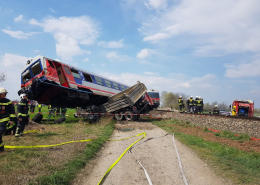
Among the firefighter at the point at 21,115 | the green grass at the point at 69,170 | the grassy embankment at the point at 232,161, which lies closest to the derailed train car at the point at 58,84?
the firefighter at the point at 21,115

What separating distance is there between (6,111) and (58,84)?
5.22 m

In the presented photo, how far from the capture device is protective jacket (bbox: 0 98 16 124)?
17.1 feet

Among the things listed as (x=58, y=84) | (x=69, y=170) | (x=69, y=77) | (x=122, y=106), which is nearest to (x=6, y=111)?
(x=69, y=170)

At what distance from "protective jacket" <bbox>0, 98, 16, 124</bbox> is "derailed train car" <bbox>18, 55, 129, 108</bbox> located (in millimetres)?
4502

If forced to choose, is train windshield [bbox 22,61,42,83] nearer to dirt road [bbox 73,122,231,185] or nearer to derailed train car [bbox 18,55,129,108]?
derailed train car [bbox 18,55,129,108]

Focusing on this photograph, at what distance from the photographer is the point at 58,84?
10.5 metres

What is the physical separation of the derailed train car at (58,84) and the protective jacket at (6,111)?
450 cm

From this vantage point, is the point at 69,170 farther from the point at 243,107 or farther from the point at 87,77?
the point at 243,107

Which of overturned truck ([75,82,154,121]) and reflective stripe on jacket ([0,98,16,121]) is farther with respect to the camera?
overturned truck ([75,82,154,121])

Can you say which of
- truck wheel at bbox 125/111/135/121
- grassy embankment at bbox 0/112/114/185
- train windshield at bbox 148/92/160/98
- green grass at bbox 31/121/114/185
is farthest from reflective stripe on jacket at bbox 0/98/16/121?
train windshield at bbox 148/92/160/98

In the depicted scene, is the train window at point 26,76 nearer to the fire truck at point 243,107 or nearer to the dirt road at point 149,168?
the dirt road at point 149,168

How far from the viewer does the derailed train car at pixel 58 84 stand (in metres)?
10.1

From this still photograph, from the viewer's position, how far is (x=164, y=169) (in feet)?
14.4

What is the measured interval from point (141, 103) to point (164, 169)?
1286 centimetres
